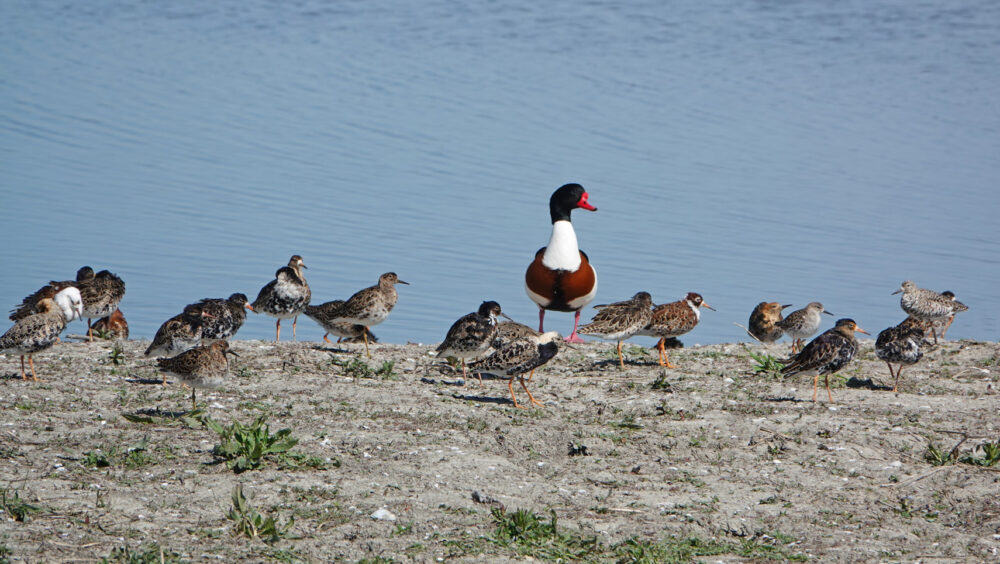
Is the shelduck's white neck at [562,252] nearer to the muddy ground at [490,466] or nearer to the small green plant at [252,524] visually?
the muddy ground at [490,466]

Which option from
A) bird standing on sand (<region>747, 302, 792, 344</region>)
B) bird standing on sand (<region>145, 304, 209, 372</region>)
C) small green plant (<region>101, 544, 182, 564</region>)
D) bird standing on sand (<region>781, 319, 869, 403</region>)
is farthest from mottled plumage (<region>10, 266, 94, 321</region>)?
bird standing on sand (<region>747, 302, 792, 344</region>)

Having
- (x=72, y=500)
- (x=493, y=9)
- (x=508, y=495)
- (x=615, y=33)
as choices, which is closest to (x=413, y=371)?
(x=508, y=495)

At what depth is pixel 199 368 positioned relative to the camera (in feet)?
33.7

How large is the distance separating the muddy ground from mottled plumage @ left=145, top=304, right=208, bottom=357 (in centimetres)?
34

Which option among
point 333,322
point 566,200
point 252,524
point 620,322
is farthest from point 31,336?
point 566,200

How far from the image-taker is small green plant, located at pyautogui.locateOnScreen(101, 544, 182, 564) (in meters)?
6.74

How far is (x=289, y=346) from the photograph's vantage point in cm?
1339

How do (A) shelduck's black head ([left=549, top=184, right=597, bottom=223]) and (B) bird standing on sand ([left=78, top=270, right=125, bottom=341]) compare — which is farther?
(A) shelduck's black head ([left=549, top=184, right=597, bottom=223])

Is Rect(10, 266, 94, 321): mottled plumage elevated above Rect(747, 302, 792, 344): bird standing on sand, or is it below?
below

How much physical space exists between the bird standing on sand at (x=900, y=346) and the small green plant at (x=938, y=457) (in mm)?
2513

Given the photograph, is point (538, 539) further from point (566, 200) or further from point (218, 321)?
point (566, 200)

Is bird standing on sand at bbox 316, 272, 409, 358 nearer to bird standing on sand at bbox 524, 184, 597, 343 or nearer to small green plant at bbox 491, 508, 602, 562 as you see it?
bird standing on sand at bbox 524, 184, 597, 343

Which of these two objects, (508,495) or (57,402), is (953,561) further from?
Answer: (57,402)

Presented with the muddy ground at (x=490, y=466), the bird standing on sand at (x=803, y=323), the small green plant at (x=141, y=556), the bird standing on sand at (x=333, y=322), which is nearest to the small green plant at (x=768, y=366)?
the muddy ground at (x=490, y=466)
